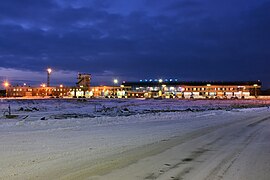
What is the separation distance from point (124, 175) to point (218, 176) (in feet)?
7.03

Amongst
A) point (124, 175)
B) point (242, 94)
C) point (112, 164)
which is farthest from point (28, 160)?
point (242, 94)

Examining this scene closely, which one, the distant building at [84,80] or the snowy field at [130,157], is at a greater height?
the distant building at [84,80]

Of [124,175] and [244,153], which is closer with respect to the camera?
[124,175]

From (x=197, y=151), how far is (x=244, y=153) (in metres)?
1.52

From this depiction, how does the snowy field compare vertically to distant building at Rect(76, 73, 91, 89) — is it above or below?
below

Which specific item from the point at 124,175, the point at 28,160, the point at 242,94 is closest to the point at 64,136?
the point at 28,160

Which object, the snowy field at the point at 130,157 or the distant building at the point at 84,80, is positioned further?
the distant building at the point at 84,80

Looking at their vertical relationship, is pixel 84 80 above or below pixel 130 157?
above

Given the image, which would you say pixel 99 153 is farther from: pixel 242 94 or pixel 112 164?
pixel 242 94

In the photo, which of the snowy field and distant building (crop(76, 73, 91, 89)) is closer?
the snowy field

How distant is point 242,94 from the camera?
19025 centimetres

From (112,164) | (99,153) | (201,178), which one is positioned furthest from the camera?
(99,153)

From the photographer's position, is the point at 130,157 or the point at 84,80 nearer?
the point at 130,157

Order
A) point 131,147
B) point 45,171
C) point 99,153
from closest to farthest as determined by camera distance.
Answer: point 45,171
point 99,153
point 131,147
